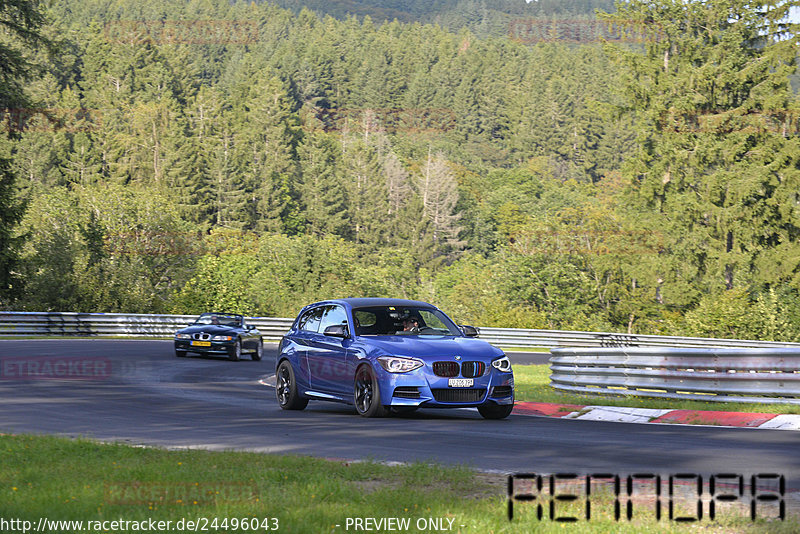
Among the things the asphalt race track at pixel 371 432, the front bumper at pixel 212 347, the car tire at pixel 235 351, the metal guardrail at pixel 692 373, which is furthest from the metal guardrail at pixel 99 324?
the metal guardrail at pixel 692 373

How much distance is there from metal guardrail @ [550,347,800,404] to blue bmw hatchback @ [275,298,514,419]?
152 inches

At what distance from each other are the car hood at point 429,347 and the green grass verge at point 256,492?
15.7ft

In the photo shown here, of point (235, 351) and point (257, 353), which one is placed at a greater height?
point (235, 351)

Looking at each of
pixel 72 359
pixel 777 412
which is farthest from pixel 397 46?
pixel 777 412

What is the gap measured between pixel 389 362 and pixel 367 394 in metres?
0.74

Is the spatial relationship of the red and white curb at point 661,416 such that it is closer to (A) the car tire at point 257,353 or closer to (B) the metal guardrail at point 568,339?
(A) the car tire at point 257,353

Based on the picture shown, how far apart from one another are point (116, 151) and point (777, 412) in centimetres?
12117

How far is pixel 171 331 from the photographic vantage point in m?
47.4

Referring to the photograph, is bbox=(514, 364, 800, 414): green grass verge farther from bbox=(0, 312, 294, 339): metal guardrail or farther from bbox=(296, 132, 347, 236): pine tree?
bbox=(296, 132, 347, 236): pine tree

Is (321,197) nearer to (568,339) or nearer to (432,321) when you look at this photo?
(568,339)

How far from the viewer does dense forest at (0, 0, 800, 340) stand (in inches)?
2258

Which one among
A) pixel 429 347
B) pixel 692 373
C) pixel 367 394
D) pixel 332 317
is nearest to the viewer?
pixel 429 347

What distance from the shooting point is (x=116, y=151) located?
12888 centimetres

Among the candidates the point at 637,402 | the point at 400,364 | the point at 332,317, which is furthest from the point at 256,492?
the point at 637,402
